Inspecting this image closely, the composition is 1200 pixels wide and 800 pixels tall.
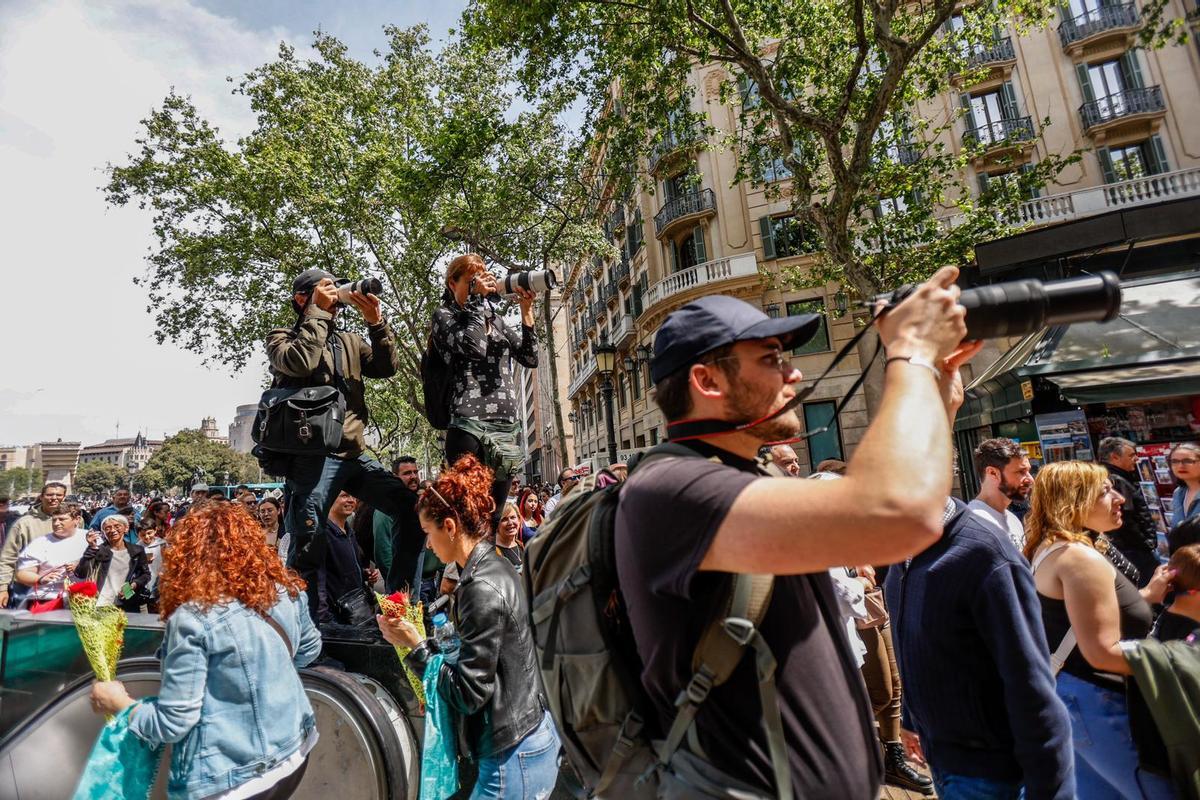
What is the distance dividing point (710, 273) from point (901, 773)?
815 inches

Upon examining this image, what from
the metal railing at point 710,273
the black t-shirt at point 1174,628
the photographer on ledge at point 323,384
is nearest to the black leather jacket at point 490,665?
the photographer on ledge at point 323,384

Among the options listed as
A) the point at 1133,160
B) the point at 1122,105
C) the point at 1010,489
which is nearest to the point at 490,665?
the point at 1010,489

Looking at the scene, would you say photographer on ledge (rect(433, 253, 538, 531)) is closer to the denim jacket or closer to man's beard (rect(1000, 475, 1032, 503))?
the denim jacket

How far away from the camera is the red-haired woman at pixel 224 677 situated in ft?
7.02

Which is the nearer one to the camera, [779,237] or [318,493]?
[318,493]

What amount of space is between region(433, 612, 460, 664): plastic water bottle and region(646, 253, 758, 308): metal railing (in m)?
21.1

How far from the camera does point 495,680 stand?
2.30m

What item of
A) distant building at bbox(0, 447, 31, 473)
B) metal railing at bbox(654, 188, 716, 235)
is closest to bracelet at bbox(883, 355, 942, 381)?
metal railing at bbox(654, 188, 716, 235)

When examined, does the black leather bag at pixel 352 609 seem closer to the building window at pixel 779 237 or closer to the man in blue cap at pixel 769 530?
the man in blue cap at pixel 769 530

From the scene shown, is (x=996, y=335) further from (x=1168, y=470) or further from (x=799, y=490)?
(x=1168, y=470)

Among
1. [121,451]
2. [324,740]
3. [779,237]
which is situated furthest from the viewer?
[121,451]

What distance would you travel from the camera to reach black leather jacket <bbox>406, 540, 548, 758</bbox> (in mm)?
2238

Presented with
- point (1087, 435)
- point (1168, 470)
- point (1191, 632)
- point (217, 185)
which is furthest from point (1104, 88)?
point (217, 185)

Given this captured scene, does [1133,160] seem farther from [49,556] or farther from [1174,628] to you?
[49,556]
